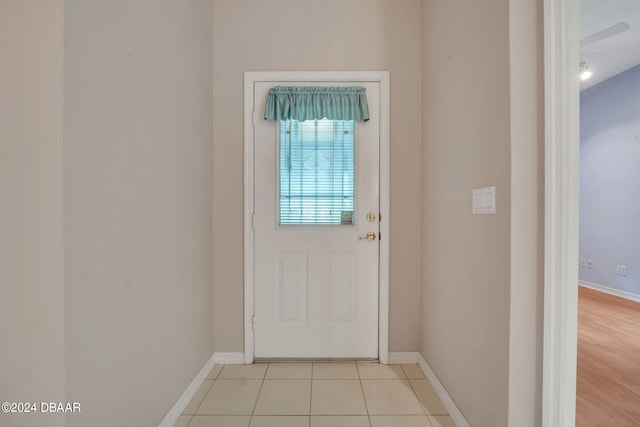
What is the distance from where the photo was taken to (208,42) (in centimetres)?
194

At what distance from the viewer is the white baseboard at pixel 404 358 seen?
6.62 feet

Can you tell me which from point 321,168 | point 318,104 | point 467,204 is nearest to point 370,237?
point 321,168

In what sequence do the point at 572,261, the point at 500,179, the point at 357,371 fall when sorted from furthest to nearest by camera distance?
the point at 357,371 < the point at 500,179 < the point at 572,261

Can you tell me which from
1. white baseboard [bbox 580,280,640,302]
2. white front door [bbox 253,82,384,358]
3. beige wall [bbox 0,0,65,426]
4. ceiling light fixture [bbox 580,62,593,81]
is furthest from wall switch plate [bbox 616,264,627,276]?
beige wall [bbox 0,0,65,426]

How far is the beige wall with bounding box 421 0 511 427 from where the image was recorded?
1132mm

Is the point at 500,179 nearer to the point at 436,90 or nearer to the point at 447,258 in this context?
the point at 447,258

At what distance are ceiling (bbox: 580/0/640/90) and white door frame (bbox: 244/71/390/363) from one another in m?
1.89

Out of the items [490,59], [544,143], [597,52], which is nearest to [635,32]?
[597,52]

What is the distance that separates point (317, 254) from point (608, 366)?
2078 mm

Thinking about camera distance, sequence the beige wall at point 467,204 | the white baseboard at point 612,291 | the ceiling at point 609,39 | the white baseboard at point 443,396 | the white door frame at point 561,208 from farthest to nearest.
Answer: the white baseboard at point 612,291 → the ceiling at point 609,39 → the white baseboard at point 443,396 → the beige wall at point 467,204 → the white door frame at point 561,208

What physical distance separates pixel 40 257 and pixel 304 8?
6.93 ft

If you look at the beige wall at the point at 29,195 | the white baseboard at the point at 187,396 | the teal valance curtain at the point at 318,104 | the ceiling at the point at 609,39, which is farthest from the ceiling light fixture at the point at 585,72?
the white baseboard at the point at 187,396

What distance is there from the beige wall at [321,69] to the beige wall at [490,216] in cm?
30

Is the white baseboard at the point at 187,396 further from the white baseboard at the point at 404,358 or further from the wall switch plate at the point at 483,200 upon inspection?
the wall switch plate at the point at 483,200
